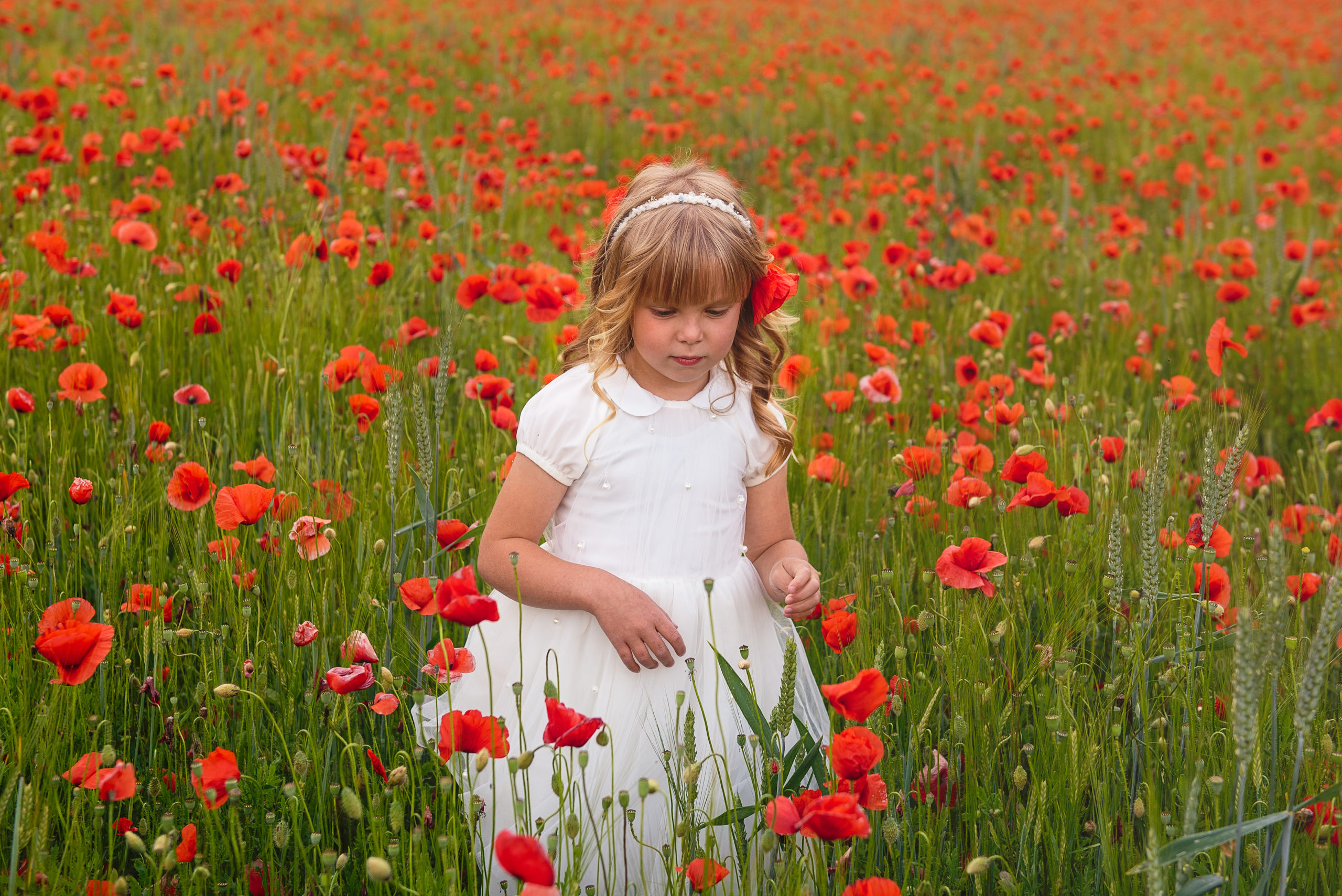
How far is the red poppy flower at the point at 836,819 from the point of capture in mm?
1077

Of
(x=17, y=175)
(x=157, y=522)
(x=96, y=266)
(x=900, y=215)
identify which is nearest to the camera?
(x=157, y=522)

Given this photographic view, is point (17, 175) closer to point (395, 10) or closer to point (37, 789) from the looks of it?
point (37, 789)

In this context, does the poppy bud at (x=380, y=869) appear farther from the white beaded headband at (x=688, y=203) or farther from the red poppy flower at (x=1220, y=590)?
the red poppy flower at (x=1220, y=590)

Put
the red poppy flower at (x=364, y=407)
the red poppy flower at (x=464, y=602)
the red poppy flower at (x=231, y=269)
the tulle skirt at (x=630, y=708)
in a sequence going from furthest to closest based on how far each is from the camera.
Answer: the red poppy flower at (x=231, y=269) → the red poppy flower at (x=364, y=407) → the tulle skirt at (x=630, y=708) → the red poppy flower at (x=464, y=602)

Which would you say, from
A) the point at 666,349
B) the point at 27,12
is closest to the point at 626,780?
the point at 666,349

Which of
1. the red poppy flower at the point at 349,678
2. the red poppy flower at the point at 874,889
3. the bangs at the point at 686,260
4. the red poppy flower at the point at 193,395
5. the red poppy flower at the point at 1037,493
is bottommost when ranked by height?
the red poppy flower at the point at 874,889

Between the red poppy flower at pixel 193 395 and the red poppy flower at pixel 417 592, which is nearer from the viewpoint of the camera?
the red poppy flower at pixel 417 592

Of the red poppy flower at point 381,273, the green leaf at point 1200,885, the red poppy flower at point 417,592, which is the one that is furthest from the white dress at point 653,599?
the red poppy flower at point 381,273

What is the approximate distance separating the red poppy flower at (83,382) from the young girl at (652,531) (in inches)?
38.7

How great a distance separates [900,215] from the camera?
5.31 meters

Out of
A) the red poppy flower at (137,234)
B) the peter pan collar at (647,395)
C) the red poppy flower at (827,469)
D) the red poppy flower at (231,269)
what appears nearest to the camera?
the peter pan collar at (647,395)

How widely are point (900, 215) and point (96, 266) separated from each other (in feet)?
11.7

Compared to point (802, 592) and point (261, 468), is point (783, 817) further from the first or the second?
point (261, 468)

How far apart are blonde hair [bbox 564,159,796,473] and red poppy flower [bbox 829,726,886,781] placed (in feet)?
2.17
